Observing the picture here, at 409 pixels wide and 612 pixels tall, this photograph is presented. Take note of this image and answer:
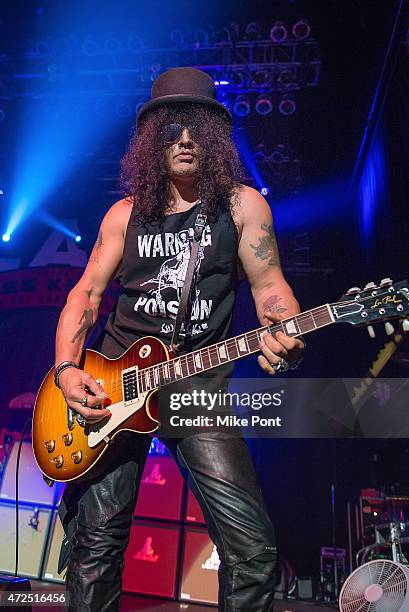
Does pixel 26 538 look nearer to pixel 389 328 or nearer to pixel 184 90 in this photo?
pixel 184 90

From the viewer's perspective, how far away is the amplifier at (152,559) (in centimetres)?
523

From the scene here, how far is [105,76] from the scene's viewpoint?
271 inches

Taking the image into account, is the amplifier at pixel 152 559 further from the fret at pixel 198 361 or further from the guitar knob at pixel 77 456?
the fret at pixel 198 361

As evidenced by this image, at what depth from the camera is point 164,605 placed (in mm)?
4922

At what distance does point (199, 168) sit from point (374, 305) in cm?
112

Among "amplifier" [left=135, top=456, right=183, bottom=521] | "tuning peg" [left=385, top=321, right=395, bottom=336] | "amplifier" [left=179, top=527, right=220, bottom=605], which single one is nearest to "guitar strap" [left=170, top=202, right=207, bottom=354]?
"tuning peg" [left=385, top=321, right=395, bottom=336]

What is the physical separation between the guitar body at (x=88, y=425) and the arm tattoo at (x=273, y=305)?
1.53 feet

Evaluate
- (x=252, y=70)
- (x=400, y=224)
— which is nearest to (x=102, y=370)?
(x=400, y=224)

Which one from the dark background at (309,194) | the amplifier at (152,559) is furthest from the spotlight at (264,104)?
the amplifier at (152,559)

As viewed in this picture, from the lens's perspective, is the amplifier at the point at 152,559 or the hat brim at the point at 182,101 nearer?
the hat brim at the point at 182,101

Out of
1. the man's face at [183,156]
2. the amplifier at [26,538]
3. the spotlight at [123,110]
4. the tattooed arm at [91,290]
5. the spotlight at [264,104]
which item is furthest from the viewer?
the spotlight at [123,110]

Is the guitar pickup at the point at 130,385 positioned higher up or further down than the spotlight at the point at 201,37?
further down

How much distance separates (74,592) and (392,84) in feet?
19.3

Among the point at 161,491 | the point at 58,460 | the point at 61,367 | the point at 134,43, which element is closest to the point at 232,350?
the point at 61,367
